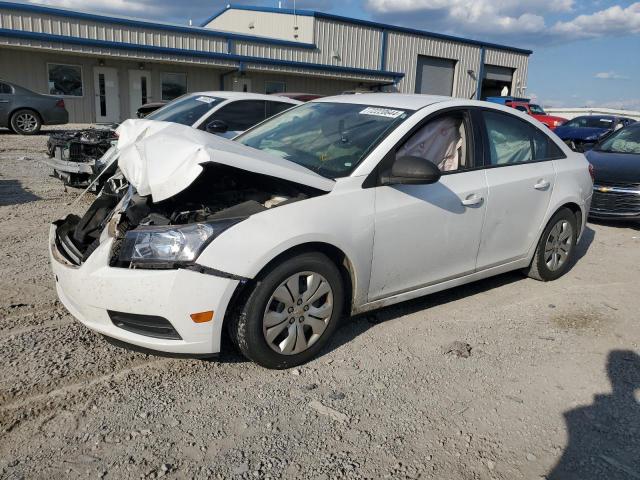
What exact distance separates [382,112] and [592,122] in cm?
1969

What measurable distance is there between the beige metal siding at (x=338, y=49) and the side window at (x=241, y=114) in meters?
19.2

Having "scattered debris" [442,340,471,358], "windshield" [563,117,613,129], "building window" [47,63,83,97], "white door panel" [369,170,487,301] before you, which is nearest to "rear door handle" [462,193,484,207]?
"white door panel" [369,170,487,301]

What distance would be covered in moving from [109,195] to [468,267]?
9.51ft

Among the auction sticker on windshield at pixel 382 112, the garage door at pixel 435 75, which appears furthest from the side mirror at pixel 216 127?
the garage door at pixel 435 75

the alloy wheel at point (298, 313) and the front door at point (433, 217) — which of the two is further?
the front door at point (433, 217)

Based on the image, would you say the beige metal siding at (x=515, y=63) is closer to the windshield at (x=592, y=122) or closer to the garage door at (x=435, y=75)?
the garage door at (x=435, y=75)

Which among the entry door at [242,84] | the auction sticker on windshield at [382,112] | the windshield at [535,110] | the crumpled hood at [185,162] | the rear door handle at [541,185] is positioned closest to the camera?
the crumpled hood at [185,162]

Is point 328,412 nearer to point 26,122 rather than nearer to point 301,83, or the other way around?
point 26,122

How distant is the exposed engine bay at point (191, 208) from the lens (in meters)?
3.24

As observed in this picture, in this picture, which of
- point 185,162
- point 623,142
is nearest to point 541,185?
point 185,162

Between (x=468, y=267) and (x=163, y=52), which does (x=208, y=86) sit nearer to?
(x=163, y=52)

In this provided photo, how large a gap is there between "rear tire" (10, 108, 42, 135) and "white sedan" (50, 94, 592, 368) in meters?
13.3

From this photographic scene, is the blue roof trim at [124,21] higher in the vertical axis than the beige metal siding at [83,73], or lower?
higher

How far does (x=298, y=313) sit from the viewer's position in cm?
334
